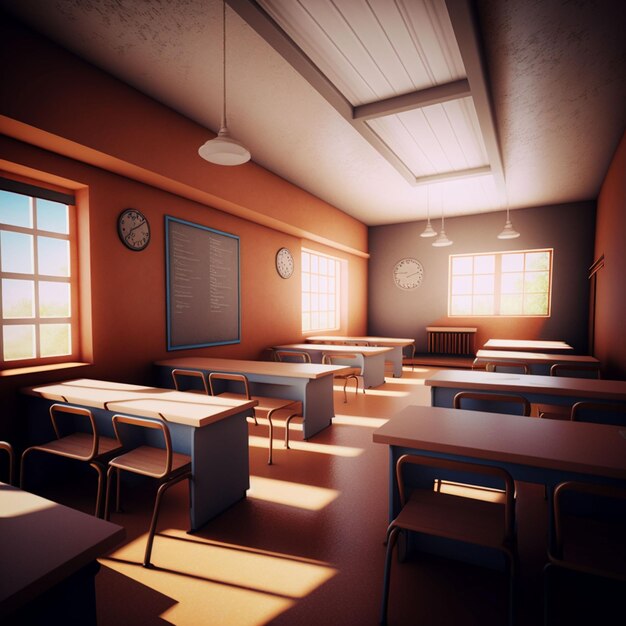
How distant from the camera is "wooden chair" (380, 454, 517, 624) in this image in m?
1.28

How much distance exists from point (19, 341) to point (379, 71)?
11.6 ft

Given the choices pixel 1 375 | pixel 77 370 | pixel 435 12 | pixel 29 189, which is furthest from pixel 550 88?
pixel 1 375

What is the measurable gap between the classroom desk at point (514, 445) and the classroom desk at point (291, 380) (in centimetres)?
159

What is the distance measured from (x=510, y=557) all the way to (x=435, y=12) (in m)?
2.96

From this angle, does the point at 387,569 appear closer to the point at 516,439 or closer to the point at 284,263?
the point at 516,439

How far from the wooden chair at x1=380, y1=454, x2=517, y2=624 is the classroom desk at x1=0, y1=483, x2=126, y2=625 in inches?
37.1

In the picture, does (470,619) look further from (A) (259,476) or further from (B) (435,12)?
(B) (435,12)

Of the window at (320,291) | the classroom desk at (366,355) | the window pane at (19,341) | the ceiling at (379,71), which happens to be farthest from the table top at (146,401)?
the window at (320,291)

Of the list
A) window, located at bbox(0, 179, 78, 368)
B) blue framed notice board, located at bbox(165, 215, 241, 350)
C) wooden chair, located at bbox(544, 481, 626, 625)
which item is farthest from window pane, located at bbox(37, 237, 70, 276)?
wooden chair, located at bbox(544, 481, 626, 625)

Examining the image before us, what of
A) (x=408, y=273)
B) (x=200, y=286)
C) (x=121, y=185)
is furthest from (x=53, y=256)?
(x=408, y=273)

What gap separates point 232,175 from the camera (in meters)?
4.61

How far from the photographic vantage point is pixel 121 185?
11.9 feet

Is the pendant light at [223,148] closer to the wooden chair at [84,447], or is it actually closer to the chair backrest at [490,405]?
the wooden chair at [84,447]

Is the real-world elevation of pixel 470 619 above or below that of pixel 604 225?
below
